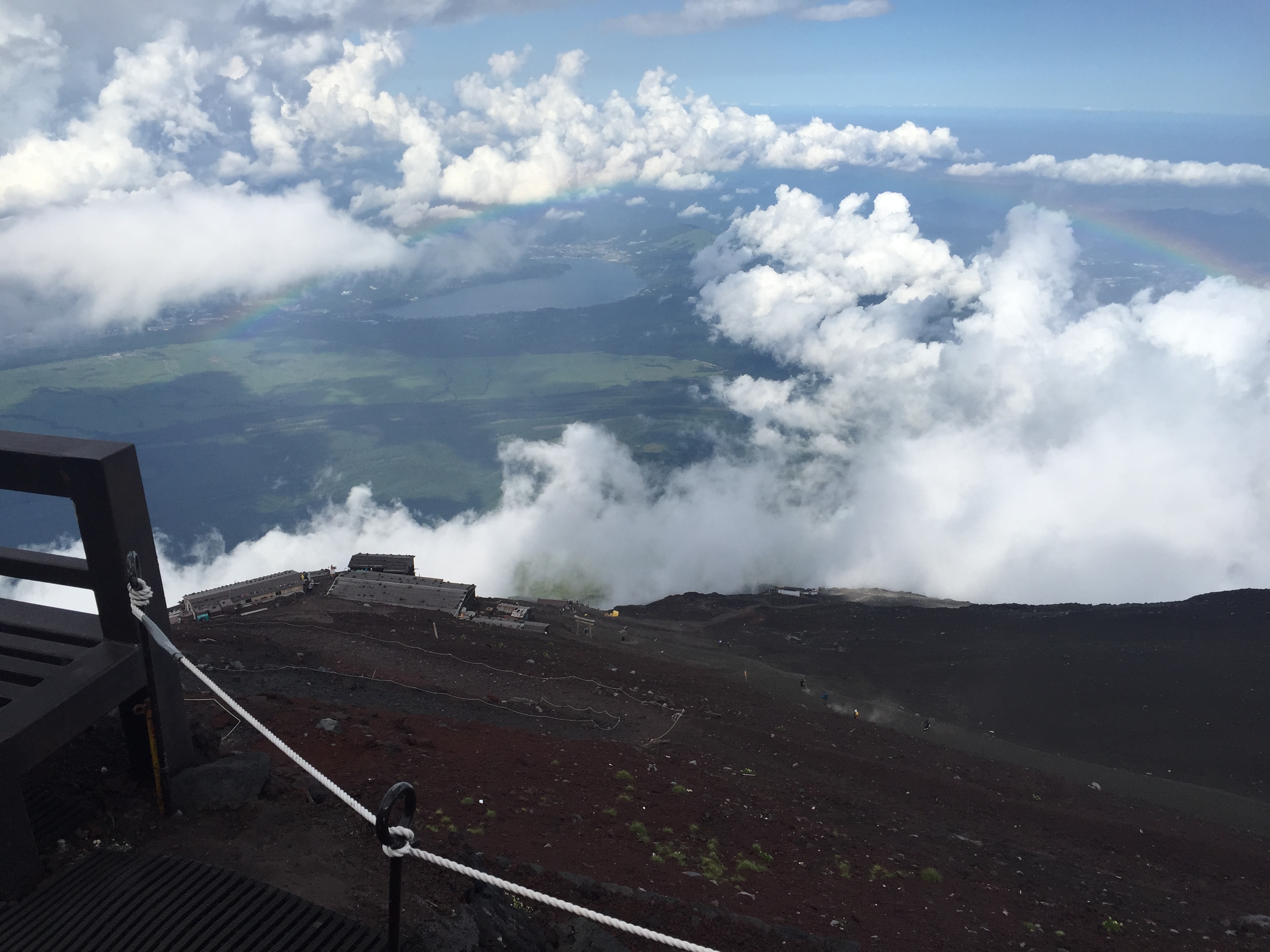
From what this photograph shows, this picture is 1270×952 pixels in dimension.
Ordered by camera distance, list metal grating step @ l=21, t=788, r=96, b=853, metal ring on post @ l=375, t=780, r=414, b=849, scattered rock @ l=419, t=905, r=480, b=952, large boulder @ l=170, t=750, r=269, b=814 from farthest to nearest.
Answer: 1. large boulder @ l=170, t=750, r=269, b=814
2. metal grating step @ l=21, t=788, r=96, b=853
3. scattered rock @ l=419, t=905, r=480, b=952
4. metal ring on post @ l=375, t=780, r=414, b=849

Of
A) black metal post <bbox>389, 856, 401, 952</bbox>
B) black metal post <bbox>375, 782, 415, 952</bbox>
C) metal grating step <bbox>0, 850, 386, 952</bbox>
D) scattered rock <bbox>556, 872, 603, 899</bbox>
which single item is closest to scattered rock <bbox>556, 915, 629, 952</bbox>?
scattered rock <bbox>556, 872, 603, 899</bbox>

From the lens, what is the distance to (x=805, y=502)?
17575 cm

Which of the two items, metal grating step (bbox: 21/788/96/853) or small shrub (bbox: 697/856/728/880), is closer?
metal grating step (bbox: 21/788/96/853)

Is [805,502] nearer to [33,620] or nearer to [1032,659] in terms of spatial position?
[1032,659]

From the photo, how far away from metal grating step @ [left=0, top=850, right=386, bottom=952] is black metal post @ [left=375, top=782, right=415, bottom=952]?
1.26 metres

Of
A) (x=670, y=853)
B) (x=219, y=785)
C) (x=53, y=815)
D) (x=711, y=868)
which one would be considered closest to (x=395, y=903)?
(x=219, y=785)

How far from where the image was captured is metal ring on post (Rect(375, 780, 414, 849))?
4703 millimetres

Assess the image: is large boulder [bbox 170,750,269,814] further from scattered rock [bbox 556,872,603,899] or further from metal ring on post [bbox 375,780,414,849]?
metal ring on post [bbox 375,780,414,849]

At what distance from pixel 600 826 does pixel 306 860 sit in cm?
547

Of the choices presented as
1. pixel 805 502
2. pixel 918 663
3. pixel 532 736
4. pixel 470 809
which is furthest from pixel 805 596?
pixel 805 502

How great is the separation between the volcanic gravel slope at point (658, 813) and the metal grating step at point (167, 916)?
0.54 metres

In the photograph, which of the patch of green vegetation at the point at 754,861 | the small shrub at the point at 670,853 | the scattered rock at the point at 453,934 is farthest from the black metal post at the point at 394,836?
the patch of green vegetation at the point at 754,861

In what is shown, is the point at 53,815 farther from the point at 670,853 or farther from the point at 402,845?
the point at 670,853

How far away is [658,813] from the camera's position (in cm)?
1390
